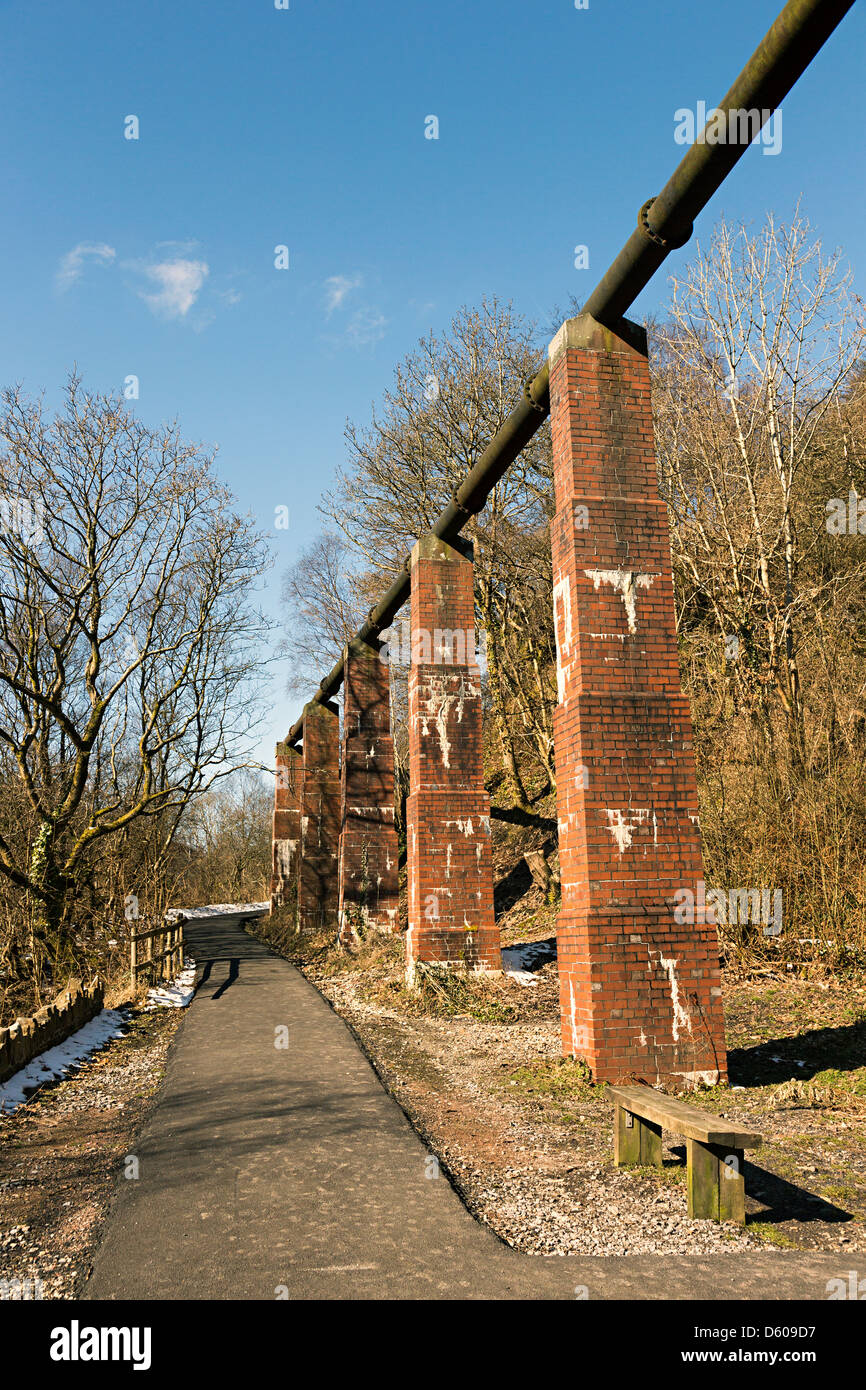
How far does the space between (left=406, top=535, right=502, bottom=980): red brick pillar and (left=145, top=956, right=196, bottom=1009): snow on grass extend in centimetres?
401

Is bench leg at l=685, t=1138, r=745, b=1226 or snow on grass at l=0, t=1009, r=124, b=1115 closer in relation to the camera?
bench leg at l=685, t=1138, r=745, b=1226

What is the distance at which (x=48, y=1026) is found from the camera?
978 centimetres

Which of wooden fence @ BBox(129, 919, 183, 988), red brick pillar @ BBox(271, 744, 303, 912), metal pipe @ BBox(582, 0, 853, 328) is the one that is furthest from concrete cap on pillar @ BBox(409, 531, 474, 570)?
red brick pillar @ BBox(271, 744, 303, 912)

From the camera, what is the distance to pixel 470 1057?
28.1 ft

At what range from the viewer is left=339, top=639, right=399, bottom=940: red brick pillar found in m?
18.8

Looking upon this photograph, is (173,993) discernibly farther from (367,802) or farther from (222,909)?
(222,909)

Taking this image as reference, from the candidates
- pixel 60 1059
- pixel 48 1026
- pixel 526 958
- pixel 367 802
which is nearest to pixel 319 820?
pixel 367 802

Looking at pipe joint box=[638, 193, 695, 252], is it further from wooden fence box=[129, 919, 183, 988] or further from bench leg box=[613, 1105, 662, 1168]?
wooden fence box=[129, 919, 183, 988]

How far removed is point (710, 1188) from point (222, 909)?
143ft

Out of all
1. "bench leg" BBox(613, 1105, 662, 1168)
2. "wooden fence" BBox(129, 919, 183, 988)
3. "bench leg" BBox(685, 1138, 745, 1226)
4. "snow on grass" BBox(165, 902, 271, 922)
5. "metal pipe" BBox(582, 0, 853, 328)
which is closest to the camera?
"bench leg" BBox(685, 1138, 745, 1226)
